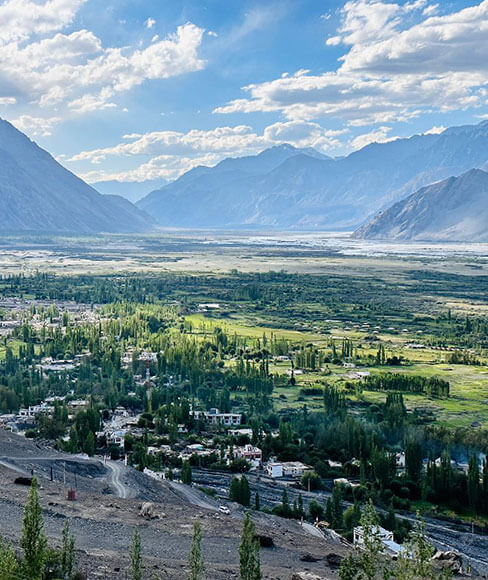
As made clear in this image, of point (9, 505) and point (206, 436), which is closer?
point (9, 505)

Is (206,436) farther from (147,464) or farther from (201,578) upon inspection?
(201,578)

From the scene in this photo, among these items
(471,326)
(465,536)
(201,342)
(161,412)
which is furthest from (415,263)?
(465,536)

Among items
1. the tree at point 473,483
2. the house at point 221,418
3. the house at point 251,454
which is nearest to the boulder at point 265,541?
the tree at point 473,483

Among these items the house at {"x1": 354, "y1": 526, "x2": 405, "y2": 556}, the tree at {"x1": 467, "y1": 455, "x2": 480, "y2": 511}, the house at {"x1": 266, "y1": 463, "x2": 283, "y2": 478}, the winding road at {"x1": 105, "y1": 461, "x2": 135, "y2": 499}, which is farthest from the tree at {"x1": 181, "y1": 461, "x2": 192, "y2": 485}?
the tree at {"x1": 467, "y1": 455, "x2": 480, "y2": 511}

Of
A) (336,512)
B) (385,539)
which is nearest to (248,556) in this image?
(385,539)

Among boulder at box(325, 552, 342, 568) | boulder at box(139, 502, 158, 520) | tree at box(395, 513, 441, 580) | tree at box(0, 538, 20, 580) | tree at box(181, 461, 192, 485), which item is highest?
tree at box(395, 513, 441, 580)

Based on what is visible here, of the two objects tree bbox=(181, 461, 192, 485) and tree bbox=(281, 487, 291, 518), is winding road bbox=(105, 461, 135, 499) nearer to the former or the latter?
tree bbox=(181, 461, 192, 485)

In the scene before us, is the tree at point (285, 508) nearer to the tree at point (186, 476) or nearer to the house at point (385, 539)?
the house at point (385, 539)

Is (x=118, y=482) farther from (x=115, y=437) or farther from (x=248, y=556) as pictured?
(x=248, y=556)
